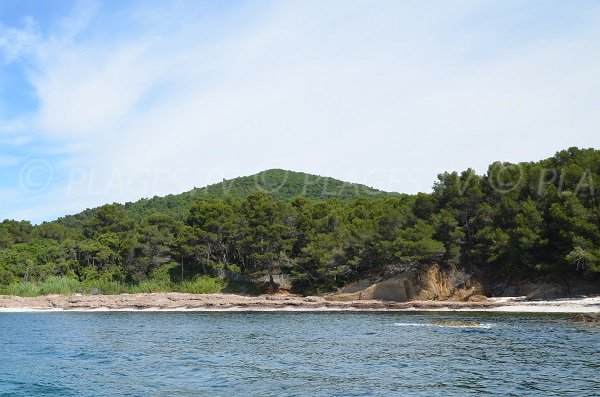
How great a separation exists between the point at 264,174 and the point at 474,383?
124 meters

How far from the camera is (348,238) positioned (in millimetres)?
62125

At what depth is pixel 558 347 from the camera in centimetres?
2458

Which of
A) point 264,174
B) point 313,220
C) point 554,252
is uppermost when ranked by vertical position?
point 264,174

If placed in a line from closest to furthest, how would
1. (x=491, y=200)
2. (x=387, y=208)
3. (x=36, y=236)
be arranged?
(x=491, y=200)
(x=387, y=208)
(x=36, y=236)

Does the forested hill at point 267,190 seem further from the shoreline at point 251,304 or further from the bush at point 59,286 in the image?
the shoreline at point 251,304

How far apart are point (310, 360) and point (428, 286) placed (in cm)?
3481

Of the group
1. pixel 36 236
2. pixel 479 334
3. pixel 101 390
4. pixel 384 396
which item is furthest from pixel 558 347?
pixel 36 236

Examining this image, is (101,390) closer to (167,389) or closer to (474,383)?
(167,389)

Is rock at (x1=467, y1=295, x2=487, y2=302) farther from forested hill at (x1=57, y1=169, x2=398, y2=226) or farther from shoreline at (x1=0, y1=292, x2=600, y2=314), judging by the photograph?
forested hill at (x1=57, y1=169, x2=398, y2=226)

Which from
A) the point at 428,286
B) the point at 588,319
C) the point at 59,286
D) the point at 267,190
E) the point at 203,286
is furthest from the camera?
the point at 267,190

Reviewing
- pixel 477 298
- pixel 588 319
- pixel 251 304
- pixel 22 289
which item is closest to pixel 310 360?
pixel 588 319

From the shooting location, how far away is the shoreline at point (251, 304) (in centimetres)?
4681

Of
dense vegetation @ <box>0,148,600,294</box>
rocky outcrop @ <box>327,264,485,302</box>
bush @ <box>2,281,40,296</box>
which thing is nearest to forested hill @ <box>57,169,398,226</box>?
dense vegetation @ <box>0,148,600,294</box>

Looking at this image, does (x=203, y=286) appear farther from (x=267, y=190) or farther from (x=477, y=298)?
(x=267, y=190)
